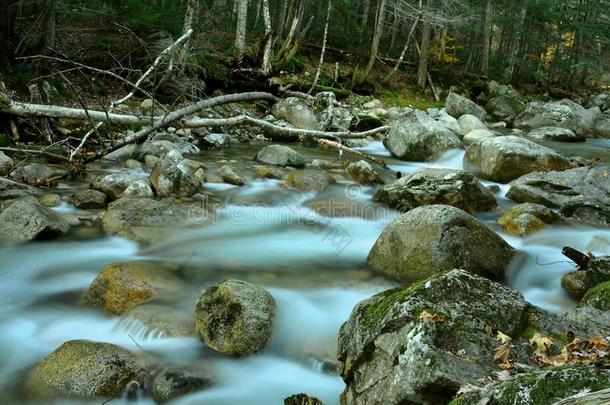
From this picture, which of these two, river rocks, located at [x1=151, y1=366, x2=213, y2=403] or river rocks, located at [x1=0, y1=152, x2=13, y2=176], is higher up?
river rocks, located at [x1=0, y1=152, x2=13, y2=176]

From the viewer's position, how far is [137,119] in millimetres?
6758

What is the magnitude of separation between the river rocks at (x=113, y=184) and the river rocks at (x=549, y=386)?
20.0 feet

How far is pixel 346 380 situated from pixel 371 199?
498 centimetres

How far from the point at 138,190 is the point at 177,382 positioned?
166 inches

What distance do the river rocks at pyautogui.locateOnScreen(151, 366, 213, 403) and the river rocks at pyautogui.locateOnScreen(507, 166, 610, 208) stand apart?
5.92 m

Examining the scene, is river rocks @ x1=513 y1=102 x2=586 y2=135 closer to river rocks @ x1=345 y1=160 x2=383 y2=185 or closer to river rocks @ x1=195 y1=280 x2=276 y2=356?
river rocks @ x1=345 y1=160 x2=383 y2=185

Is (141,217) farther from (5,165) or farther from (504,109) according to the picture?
(504,109)

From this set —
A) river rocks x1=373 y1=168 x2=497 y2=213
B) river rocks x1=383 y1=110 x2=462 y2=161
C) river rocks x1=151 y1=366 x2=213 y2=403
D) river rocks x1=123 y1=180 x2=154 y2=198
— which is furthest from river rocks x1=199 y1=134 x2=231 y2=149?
river rocks x1=151 y1=366 x2=213 y2=403

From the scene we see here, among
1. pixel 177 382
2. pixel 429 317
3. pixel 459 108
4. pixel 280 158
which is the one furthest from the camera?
pixel 459 108

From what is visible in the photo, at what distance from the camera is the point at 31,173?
283 inches

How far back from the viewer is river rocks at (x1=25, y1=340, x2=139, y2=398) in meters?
3.17

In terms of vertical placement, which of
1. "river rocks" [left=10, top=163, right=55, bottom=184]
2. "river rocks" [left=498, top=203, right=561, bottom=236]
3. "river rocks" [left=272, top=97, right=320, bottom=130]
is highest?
"river rocks" [left=272, top=97, right=320, bottom=130]

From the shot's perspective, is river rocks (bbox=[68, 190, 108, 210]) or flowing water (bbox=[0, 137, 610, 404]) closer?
flowing water (bbox=[0, 137, 610, 404])

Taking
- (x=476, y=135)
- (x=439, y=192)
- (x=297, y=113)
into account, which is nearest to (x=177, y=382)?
(x=439, y=192)
